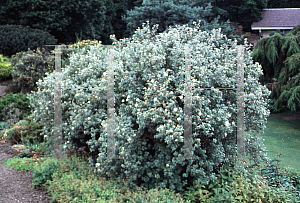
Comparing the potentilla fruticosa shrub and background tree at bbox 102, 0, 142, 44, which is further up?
background tree at bbox 102, 0, 142, 44

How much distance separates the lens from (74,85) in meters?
4.77

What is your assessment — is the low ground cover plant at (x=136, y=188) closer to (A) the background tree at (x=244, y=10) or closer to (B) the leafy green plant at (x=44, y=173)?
(B) the leafy green plant at (x=44, y=173)

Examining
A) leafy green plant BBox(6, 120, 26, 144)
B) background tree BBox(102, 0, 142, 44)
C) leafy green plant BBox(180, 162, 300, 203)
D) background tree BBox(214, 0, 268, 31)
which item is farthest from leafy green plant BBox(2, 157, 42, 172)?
background tree BBox(214, 0, 268, 31)

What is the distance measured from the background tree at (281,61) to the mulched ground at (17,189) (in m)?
6.88

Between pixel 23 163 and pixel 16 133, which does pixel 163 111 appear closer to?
pixel 23 163

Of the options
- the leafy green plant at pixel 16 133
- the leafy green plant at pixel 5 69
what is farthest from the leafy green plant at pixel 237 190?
the leafy green plant at pixel 5 69

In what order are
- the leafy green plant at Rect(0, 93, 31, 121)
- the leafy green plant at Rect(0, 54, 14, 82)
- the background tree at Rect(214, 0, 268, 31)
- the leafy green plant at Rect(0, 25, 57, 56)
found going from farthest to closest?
the background tree at Rect(214, 0, 268, 31)
the leafy green plant at Rect(0, 25, 57, 56)
the leafy green plant at Rect(0, 54, 14, 82)
the leafy green plant at Rect(0, 93, 31, 121)

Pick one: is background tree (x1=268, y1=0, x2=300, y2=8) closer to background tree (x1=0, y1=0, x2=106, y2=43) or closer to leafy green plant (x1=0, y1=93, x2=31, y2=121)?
background tree (x1=0, y1=0, x2=106, y2=43)

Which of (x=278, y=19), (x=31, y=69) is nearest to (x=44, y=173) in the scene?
(x=31, y=69)

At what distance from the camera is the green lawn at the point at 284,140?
6.19m

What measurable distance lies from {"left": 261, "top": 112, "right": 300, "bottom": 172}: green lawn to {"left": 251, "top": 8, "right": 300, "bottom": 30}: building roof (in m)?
15.8

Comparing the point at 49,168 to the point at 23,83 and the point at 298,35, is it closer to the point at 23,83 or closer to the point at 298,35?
the point at 23,83

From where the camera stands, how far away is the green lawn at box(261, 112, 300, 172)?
6187 mm

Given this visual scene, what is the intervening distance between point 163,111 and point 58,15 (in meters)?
14.2
